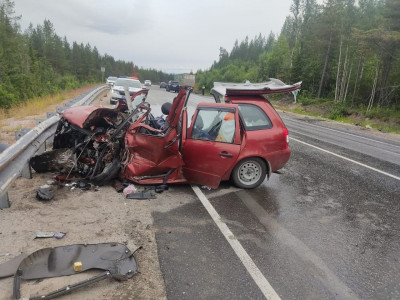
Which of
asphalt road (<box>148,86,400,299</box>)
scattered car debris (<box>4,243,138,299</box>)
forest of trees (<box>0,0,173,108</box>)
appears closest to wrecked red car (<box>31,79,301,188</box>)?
asphalt road (<box>148,86,400,299</box>)

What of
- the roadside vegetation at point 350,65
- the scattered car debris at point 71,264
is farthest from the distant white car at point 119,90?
the roadside vegetation at point 350,65

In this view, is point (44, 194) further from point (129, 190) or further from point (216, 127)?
point (216, 127)

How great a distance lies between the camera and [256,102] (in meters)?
5.66

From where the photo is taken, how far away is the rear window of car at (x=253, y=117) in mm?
5450

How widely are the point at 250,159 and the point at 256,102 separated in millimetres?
1168

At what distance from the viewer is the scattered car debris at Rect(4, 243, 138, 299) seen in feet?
8.77

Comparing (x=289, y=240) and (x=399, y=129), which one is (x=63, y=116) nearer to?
(x=289, y=240)

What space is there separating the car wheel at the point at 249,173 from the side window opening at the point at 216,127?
59 centimetres

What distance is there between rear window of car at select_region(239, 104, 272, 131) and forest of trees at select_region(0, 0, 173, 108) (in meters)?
16.4

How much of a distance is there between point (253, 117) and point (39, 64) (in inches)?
2444

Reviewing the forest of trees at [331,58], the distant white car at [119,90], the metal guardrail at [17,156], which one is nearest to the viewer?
the metal guardrail at [17,156]

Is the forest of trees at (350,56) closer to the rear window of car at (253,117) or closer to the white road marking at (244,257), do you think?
the rear window of car at (253,117)

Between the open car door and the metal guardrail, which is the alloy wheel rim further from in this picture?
the metal guardrail

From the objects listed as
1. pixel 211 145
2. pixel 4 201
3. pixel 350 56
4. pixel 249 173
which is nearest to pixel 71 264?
pixel 4 201
